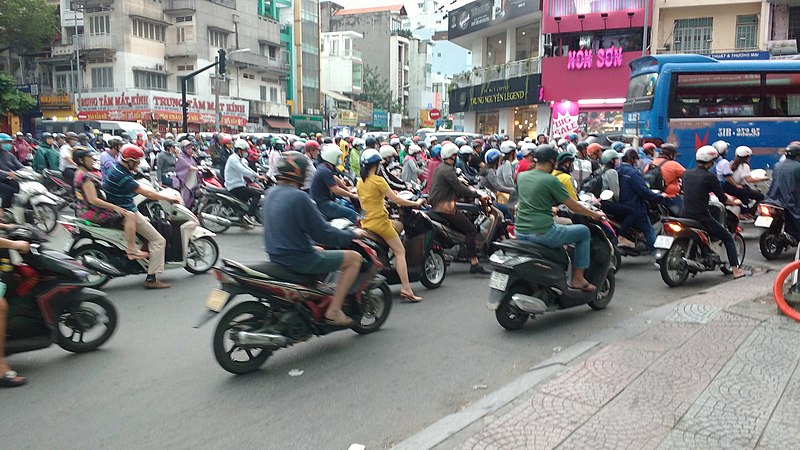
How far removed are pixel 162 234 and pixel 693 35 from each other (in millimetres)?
29283

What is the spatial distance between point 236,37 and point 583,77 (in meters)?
27.4

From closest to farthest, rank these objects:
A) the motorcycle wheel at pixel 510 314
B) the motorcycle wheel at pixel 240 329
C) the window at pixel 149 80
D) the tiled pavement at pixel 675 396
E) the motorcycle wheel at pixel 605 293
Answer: the tiled pavement at pixel 675 396 < the motorcycle wheel at pixel 240 329 < the motorcycle wheel at pixel 510 314 < the motorcycle wheel at pixel 605 293 < the window at pixel 149 80

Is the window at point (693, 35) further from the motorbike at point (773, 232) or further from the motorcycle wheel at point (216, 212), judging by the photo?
the motorcycle wheel at point (216, 212)

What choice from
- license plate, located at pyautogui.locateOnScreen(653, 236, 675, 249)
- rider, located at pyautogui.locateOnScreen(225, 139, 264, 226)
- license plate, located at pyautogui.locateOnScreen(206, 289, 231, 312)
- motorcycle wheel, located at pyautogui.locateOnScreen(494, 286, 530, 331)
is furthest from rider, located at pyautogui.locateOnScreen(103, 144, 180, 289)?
license plate, located at pyautogui.locateOnScreen(653, 236, 675, 249)

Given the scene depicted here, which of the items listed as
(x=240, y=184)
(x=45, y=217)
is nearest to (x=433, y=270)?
(x=240, y=184)

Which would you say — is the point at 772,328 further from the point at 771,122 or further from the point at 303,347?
the point at 771,122

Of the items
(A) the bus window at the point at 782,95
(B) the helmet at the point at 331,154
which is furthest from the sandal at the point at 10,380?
(A) the bus window at the point at 782,95

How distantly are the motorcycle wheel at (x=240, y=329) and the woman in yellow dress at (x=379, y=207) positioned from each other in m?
2.05

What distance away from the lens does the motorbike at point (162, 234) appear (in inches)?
277

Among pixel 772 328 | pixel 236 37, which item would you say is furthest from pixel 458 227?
pixel 236 37

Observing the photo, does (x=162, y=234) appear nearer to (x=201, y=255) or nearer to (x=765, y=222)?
(x=201, y=255)

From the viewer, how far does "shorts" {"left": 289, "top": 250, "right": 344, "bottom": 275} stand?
4.89m

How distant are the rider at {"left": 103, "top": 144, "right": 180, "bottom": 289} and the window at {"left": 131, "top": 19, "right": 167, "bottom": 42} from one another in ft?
132

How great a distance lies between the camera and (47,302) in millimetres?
4754
